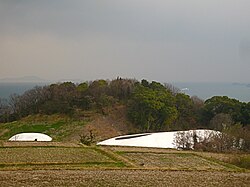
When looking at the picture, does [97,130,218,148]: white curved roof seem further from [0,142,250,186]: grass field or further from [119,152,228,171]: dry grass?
[119,152,228,171]: dry grass

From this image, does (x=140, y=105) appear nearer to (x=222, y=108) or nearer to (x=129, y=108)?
(x=129, y=108)

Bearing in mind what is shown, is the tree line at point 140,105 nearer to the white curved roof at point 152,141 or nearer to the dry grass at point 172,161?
the white curved roof at point 152,141

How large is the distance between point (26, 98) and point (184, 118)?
28.3 m

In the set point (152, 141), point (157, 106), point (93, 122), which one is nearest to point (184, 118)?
point (157, 106)

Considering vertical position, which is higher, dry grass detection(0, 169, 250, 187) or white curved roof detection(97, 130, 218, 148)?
dry grass detection(0, 169, 250, 187)

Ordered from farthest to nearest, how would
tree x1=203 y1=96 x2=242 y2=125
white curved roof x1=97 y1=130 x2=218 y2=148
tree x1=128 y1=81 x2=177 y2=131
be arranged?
tree x1=128 y1=81 x2=177 y2=131, tree x1=203 y1=96 x2=242 y2=125, white curved roof x1=97 y1=130 x2=218 y2=148

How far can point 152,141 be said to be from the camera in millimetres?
35406

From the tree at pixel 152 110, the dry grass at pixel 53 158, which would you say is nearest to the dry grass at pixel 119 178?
the dry grass at pixel 53 158

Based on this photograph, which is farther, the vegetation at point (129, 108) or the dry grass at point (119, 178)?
the vegetation at point (129, 108)

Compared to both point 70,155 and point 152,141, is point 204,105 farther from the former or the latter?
point 70,155

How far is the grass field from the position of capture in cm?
1370

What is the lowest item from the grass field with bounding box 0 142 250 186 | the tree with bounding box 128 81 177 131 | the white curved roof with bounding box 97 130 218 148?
the white curved roof with bounding box 97 130 218 148

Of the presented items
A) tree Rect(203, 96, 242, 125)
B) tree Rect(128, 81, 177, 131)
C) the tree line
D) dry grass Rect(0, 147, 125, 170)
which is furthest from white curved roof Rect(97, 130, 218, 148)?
tree Rect(203, 96, 242, 125)

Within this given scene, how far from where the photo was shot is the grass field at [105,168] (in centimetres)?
1370
